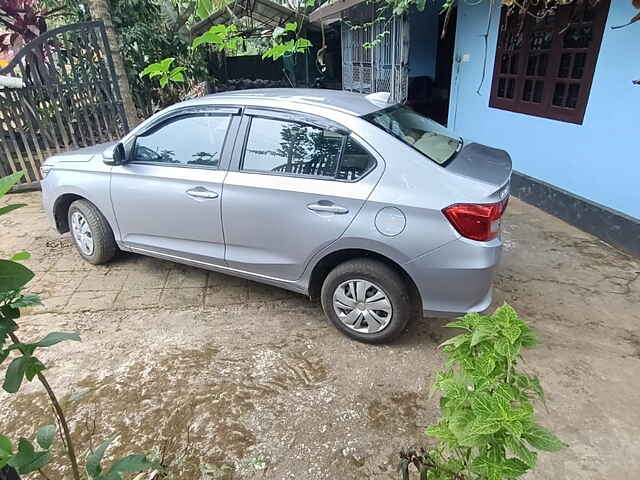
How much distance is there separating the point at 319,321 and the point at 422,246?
1.11 metres

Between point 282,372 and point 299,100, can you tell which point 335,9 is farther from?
point 282,372

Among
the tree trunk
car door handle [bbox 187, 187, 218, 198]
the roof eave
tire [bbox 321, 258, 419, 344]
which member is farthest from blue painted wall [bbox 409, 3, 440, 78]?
tire [bbox 321, 258, 419, 344]

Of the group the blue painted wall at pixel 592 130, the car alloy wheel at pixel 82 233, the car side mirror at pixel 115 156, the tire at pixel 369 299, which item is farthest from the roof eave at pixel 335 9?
the tire at pixel 369 299

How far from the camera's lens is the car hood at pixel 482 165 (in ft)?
8.18

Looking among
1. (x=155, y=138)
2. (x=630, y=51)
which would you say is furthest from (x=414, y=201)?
(x=630, y=51)

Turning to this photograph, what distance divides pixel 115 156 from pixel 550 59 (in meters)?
4.82

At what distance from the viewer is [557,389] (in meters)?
2.39

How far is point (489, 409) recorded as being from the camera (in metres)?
0.94

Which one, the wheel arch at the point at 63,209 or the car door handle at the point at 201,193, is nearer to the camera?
the car door handle at the point at 201,193

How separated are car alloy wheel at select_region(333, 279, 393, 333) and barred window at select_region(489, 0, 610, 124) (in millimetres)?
3502

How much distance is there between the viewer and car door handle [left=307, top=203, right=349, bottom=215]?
2.53m

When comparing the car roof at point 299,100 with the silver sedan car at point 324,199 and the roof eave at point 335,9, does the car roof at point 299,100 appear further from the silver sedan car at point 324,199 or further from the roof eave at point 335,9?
the roof eave at point 335,9

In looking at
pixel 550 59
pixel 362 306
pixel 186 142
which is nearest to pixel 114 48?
pixel 186 142

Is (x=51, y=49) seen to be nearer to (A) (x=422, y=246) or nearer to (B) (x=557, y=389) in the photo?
(A) (x=422, y=246)
